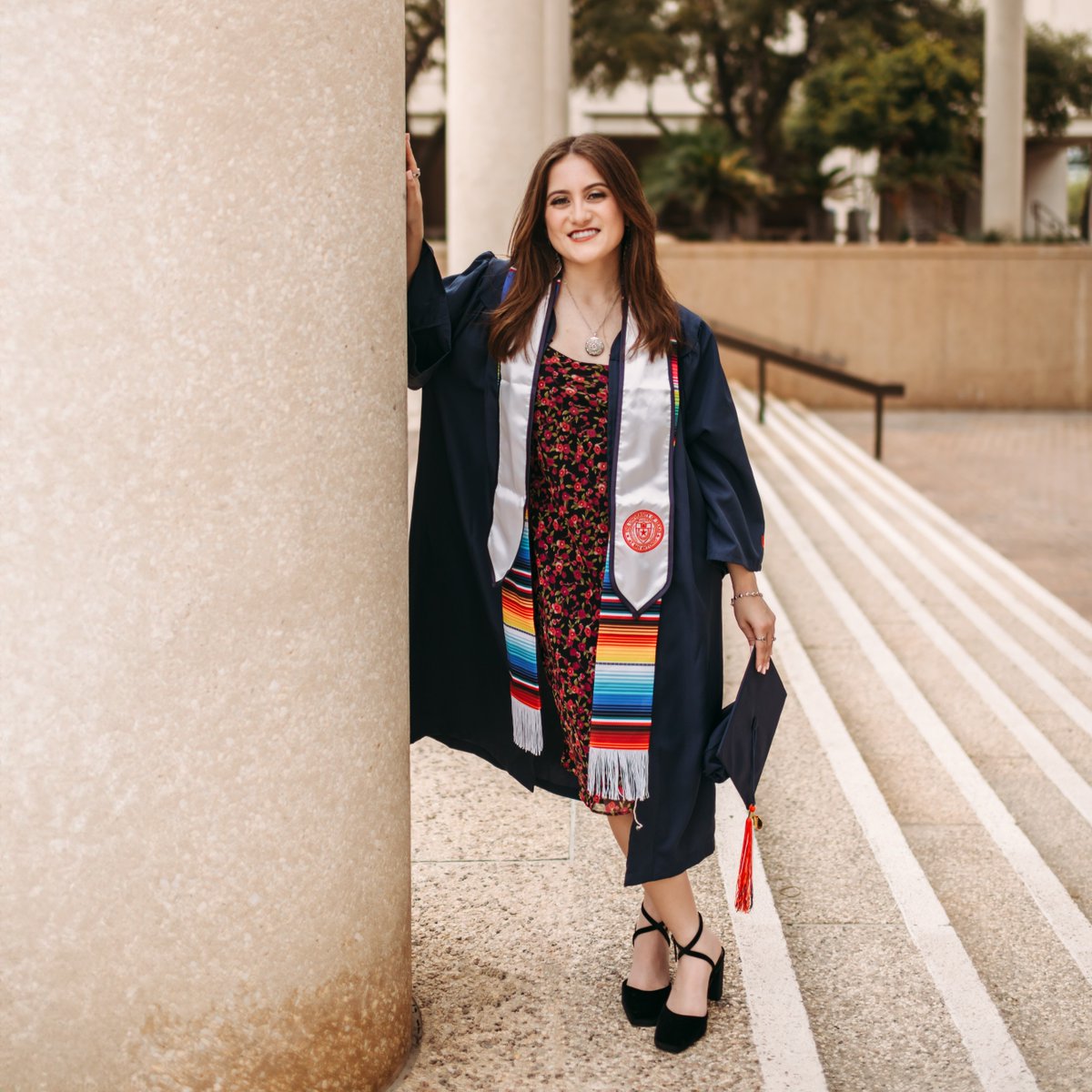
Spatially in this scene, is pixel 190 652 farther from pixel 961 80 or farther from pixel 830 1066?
pixel 961 80

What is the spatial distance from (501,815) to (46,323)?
2.30m

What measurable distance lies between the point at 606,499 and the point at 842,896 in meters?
1.49

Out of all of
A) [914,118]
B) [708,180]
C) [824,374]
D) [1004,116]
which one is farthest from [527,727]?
[914,118]

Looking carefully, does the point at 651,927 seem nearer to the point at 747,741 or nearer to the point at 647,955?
the point at 647,955

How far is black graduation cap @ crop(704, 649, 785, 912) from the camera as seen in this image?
2920 millimetres

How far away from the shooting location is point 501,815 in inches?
166

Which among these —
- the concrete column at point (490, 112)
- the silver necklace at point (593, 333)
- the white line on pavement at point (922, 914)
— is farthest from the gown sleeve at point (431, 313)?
the concrete column at point (490, 112)

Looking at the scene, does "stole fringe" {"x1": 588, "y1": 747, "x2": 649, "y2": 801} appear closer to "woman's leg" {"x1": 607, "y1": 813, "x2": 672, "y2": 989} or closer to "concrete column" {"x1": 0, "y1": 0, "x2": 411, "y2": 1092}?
"woman's leg" {"x1": 607, "y1": 813, "x2": 672, "y2": 989}

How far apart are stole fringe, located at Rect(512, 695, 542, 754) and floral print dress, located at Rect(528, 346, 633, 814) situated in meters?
0.06

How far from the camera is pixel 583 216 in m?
2.94

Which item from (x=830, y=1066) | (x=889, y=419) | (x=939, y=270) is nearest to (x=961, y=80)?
(x=939, y=270)

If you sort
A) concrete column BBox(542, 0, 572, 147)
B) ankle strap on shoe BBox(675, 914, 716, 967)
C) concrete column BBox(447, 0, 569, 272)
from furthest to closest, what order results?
concrete column BBox(542, 0, 572, 147) < concrete column BBox(447, 0, 569, 272) < ankle strap on shoe BBox(675, 914, 716, 967)

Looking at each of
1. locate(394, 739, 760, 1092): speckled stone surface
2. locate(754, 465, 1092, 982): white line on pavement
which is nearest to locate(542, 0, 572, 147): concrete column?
locate(754, 465, 1092, 982): white line on pavement

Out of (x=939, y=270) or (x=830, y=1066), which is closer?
(x=830, y=1066)
